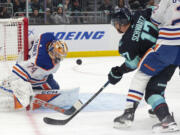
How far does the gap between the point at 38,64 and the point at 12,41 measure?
0.54 m

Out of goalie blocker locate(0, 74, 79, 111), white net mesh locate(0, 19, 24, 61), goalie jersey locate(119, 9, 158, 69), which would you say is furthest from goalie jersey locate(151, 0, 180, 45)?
white net mesh locate(0, 19, 24, 61)

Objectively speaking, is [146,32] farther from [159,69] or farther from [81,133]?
[81,133]

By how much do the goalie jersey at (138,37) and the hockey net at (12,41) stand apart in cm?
105

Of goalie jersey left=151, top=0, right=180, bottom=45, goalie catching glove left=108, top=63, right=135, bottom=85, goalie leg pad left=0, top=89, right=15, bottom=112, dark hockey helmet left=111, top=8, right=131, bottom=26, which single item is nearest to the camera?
goalie jersey left=151, top=0, right=180, bottom=45

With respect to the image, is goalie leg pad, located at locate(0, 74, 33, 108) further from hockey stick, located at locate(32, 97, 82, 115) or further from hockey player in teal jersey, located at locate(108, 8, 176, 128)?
hockey player in teal jersey, located at locate(108, 8, 176, 128)

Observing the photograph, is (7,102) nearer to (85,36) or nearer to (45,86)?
(45,86)

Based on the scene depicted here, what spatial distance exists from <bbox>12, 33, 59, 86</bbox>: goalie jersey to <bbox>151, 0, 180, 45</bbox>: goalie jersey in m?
0.94

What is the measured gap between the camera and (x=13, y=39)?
3576mm

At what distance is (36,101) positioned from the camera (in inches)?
129

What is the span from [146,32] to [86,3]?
560cm

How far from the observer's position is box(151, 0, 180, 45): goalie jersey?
260 cm

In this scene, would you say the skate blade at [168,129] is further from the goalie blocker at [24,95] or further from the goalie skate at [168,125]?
the goalie blocker at [24,95]

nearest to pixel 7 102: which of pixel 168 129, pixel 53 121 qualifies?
pixel 53 121

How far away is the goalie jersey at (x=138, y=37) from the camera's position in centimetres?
267
